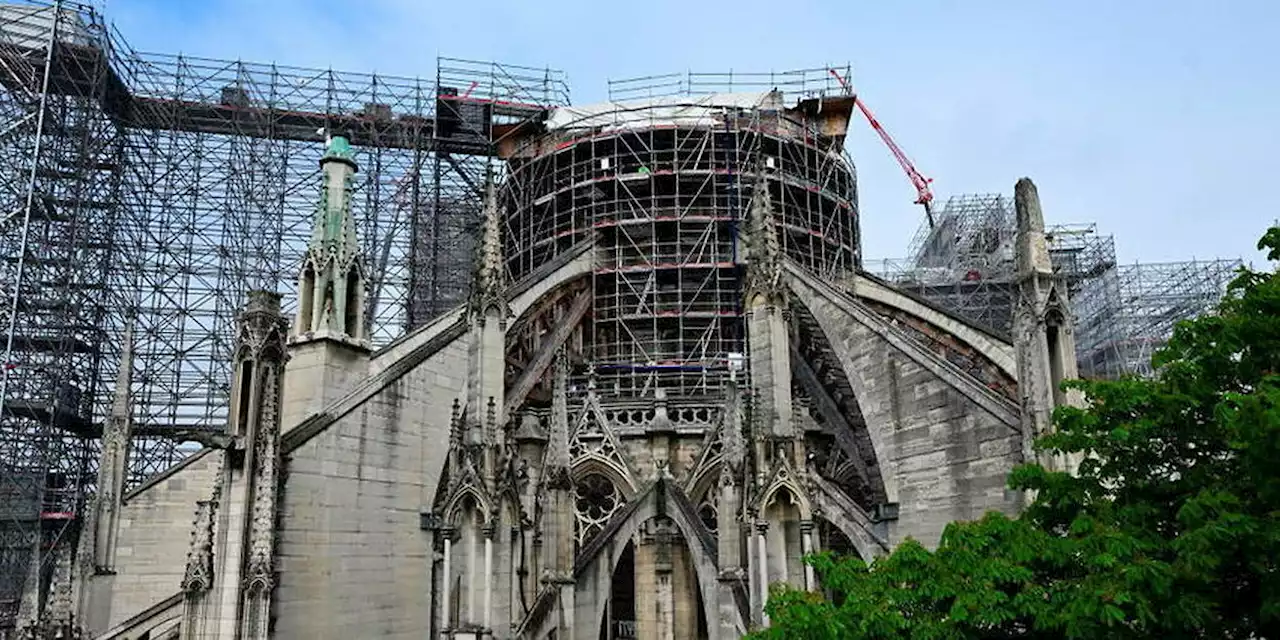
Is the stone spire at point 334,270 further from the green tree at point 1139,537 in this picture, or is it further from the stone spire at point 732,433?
the green tree at point 1139,537

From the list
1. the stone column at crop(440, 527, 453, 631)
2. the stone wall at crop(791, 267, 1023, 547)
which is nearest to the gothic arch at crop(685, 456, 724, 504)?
the stone wall at crop(791, 267, 1023, 547)

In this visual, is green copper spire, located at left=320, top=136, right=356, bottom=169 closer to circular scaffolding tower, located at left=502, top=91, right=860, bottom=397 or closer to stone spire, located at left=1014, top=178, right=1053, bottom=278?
circular scaffolding tower, located at left=502, top=91, right=860, bottom=397

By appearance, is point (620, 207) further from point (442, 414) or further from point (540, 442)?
point (442, 414)

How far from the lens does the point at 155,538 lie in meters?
19.9

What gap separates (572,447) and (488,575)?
7.23 meters

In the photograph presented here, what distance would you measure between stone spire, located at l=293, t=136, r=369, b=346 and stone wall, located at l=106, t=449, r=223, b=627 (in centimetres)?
523

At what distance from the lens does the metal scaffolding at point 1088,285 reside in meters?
33.2

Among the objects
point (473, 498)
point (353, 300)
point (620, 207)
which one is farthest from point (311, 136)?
point (473, 498)

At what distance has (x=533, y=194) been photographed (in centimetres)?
2894

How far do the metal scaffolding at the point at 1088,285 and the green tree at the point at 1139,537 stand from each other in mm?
24172

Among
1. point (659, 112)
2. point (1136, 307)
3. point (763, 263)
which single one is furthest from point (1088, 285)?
point (763, 263)

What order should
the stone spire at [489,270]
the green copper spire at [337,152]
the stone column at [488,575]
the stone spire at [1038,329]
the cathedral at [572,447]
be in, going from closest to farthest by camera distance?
the stone spire at [1038,329] → the cathedral at [572,447] → the stone column at [488,575] → the stone spire at [489,270] → the green copper spire at [337,152]

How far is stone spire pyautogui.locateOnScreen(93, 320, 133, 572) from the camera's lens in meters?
19.2

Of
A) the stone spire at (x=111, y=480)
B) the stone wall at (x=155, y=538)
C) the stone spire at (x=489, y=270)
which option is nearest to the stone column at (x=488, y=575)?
the stone spire at (x=489, y=270)
